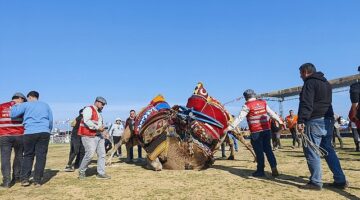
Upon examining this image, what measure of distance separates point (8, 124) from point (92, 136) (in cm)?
186

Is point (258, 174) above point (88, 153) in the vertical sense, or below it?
below

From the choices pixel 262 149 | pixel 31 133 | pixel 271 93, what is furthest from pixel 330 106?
pixel 271 93

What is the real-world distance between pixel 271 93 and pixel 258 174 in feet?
211

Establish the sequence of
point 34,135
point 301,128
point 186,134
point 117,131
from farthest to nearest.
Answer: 1. point 117,131
2. point 186,134
3. point 34,135
4. point 301,128

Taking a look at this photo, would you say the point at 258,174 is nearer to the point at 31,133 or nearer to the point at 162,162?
the point at 162,162

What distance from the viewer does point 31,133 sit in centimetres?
870

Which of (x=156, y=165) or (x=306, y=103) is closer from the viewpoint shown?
(x=306, y=103)

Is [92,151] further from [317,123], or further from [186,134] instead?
[317,123]

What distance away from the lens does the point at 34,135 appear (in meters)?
8.71

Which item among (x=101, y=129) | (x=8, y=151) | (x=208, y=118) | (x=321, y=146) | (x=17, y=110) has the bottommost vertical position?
(x=321, y=146)

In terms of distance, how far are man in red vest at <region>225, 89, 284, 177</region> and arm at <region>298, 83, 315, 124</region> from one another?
6.60ft

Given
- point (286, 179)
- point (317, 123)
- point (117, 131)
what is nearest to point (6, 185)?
point (286, 179)

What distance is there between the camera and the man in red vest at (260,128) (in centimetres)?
908

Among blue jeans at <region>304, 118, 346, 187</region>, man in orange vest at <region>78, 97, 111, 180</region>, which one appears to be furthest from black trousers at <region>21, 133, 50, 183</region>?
blue jeans at <region>304, 118, 346, 187</region>
